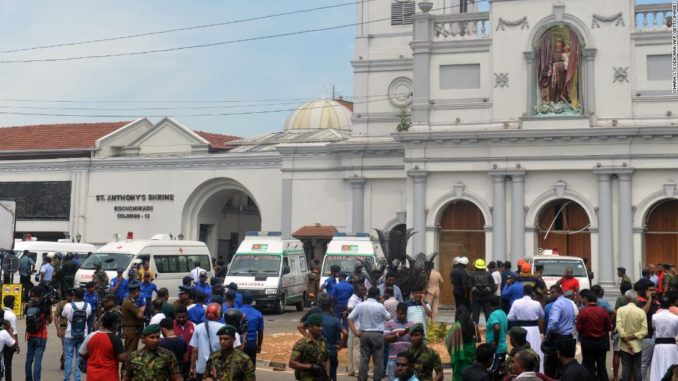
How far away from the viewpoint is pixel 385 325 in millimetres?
14844

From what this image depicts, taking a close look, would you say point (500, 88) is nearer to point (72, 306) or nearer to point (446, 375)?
point (446, 375)

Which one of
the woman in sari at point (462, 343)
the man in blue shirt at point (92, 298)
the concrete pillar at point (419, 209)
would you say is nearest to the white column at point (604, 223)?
the concrete pillar at point (419, 209)

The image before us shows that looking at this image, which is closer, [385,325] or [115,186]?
[385,325]

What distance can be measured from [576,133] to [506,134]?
2535mm

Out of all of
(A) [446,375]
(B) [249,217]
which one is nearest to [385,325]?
(A) [446,375]

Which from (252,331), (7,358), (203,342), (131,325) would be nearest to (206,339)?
(203,342)

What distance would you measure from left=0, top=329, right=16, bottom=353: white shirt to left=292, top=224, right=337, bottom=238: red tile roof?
26631mm

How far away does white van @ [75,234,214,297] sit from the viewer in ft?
96.6

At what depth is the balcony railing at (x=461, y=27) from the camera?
36.0 meters

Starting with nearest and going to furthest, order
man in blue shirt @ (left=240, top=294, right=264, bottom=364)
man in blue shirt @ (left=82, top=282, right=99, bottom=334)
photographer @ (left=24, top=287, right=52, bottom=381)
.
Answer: man in blue shirt @ (left=240, top=294, right=264, bottom=364) < photographer @ (left=24, top=287, right=52, bottom=381) < man in blue shirt @ (left=82, top=282, right=99, bottom=334)

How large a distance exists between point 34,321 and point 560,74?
24.5m

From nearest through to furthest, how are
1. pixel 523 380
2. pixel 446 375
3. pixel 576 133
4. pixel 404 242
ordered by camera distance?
1. pixel 523 380
2. pixel 446 375
3. pixel 404 242
4. pixel 576 133

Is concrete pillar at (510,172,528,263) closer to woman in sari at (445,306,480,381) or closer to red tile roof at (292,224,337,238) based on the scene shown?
red tile roof at (292,224,337,238)

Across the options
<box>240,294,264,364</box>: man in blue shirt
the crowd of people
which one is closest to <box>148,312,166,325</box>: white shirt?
the crowd of people
